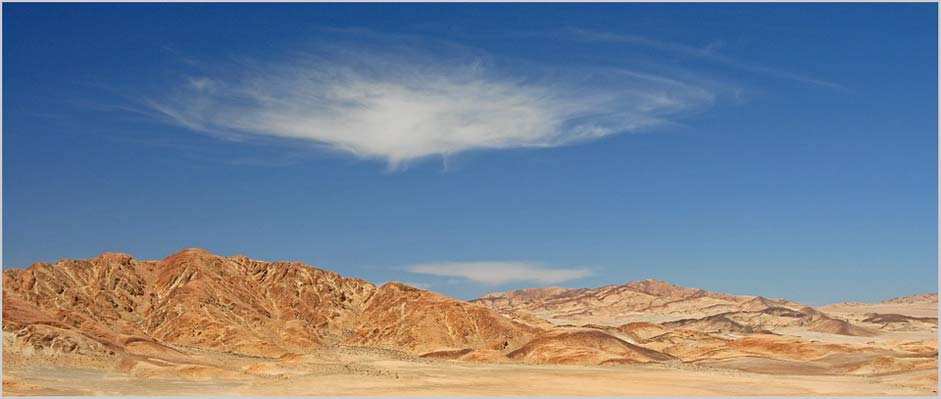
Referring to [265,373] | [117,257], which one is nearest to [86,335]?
[265,373]

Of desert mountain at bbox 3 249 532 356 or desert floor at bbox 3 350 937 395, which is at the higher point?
desert mountain at bbox 3 249 532 356

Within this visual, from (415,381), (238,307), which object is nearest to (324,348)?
(238,307)

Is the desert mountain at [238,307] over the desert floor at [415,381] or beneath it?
over

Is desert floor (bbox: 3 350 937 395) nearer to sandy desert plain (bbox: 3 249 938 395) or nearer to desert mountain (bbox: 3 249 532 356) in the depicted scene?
sandy desert plain (bbox: 3 249 938 395)

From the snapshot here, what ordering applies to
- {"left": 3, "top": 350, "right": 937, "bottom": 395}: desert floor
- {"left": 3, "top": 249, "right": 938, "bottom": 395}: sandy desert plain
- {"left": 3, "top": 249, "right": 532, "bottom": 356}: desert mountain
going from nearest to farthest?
1. {"left": 3, "top": 350, "right": 937, "bottom": 395}: desert floor
2. {"left": 3, "top": 249, "right": 938, "bottom": 395}: sandy desert plain
3. {"left": 3, "top": 249, "right": 532, "bottom": 356}: desert mountain

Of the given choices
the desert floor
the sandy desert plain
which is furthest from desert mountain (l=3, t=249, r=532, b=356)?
the desert floor

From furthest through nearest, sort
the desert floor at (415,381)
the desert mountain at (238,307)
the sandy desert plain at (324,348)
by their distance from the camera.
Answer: the desert mountain at (238,307) → the sandy desert plain at (324,348) → the desert floor at (415,381)

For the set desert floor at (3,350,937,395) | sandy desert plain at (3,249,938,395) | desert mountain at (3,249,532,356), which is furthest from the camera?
desert mountain at (3,249,532,356)

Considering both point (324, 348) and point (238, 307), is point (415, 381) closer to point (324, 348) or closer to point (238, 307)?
point (324, 348)

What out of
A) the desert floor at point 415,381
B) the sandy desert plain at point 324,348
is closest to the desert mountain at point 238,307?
the sandy desert plain at point 324,348

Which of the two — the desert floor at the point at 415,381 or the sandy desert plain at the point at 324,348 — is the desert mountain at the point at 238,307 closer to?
the sandy desert plain at the point at 324,348
